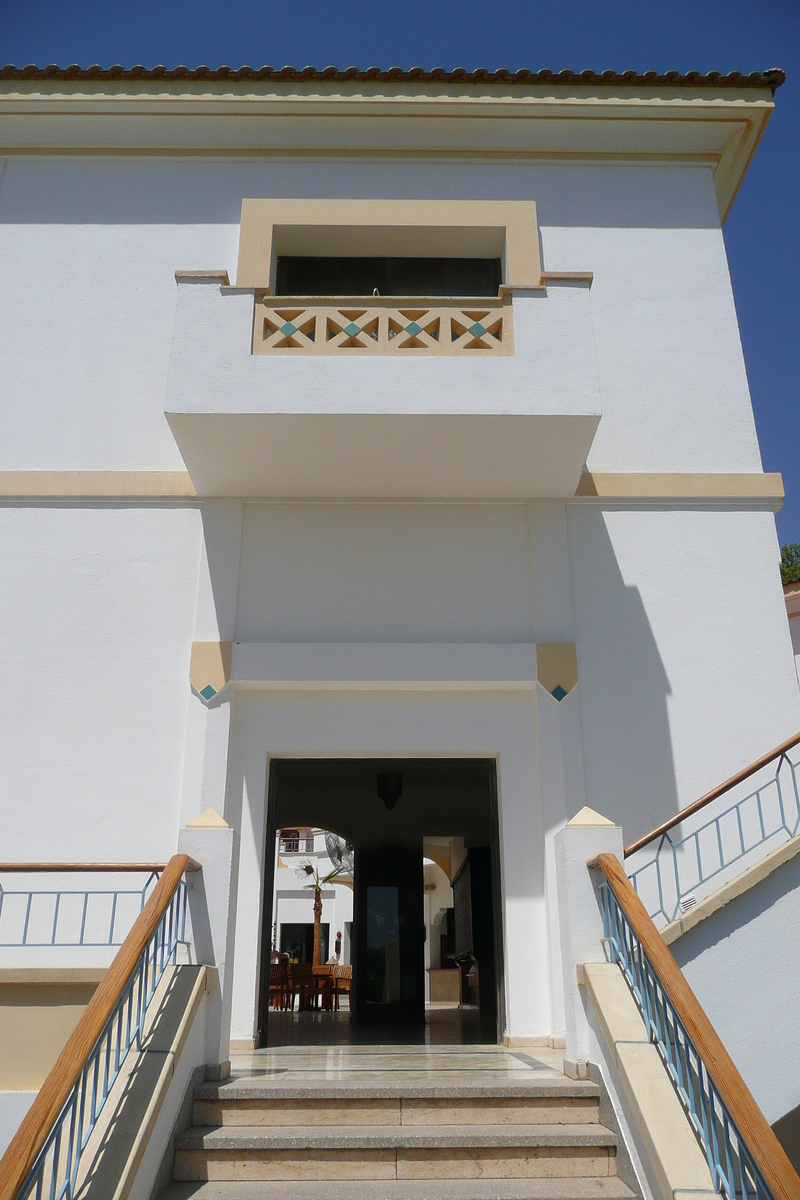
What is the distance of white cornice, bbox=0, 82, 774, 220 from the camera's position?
8594mm

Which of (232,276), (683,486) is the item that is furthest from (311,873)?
(683,486)

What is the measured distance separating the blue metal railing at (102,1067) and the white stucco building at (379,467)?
5.97ft

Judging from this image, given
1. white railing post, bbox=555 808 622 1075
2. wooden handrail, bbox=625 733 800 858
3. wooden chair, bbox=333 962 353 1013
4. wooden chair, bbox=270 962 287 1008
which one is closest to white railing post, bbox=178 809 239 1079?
white railing post, bbox=555 808 622 1075

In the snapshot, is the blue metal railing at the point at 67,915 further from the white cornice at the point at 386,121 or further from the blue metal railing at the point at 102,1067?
the white cornice at the point at 386,121

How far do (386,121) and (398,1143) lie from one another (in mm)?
8605

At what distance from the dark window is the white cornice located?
1.10 m

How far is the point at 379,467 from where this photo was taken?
712 centimetres

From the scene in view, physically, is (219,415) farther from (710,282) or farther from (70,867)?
(710,282)

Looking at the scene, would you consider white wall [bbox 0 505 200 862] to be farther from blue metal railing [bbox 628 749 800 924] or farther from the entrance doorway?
blue metal railing [bbox 628 749 800 924]

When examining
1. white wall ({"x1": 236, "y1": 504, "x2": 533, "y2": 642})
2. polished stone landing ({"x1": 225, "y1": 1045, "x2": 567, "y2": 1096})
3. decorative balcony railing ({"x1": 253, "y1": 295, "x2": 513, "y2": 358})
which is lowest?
polished stone landing ({"x1": 225, "y1": 1045, "x2": 567, "y2": 1096})

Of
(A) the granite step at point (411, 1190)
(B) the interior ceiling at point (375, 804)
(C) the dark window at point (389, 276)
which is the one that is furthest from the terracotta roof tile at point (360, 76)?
(A) the granite step at point (411, 1190)

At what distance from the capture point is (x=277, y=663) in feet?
23.2

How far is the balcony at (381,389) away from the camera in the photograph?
650 centimetres

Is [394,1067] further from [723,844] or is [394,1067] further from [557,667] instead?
[557,667]
